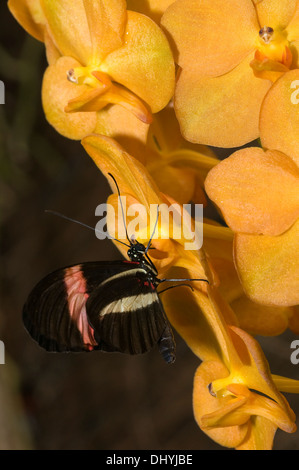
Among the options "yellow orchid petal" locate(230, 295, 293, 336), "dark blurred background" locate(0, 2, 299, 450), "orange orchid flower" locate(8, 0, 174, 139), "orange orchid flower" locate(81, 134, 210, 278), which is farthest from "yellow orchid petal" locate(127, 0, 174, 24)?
"dark blurred background" locate(0, 2, 299, 450)

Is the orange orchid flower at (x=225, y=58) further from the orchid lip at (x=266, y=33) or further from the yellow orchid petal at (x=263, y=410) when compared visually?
the yellow orchid petal at (x=263, y=410)

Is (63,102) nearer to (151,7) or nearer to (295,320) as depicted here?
(151,7)

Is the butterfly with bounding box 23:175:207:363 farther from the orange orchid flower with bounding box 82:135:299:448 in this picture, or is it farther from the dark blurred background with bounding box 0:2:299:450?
the dark blurred background with bounding box 0:2:299:450

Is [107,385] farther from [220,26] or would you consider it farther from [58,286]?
[220,26]

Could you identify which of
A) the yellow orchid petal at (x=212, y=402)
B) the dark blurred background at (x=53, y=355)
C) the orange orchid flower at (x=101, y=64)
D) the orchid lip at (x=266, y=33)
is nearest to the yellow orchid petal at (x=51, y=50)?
the orange orchid flower at (x=101, y=64)

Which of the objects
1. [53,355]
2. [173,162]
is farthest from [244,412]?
[53,355]
